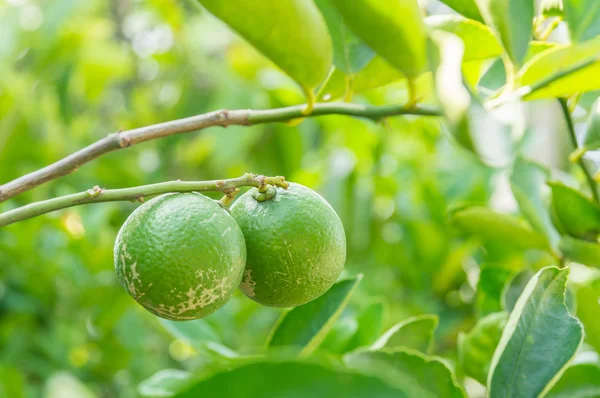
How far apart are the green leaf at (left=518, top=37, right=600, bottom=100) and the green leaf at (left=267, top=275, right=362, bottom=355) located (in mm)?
334

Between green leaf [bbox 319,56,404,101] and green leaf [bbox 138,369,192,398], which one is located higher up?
green leaf [bbox 319,56,404,101]

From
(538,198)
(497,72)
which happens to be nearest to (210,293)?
(497,72)

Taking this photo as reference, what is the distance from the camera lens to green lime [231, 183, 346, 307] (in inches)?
28.0

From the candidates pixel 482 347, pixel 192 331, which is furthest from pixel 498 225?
pixel 192 331

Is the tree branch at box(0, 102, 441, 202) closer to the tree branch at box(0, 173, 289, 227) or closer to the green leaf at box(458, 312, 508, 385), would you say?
the tree branch at box(0, 173, 289, 227)

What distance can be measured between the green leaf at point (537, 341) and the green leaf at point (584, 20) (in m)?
0.28

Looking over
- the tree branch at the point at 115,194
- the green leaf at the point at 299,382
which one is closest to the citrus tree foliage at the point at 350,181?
the green leaf at the point at 299,382

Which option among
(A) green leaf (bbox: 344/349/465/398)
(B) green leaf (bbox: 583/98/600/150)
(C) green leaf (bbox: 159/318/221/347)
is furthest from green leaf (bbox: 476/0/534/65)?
(C) green leaf (bbox: 159/318/221/347)

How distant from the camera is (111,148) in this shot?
0.75 metres

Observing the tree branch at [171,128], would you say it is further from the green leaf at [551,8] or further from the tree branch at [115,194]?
the green leaf at [551,8]

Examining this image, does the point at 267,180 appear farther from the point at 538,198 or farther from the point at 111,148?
the point at 538,198

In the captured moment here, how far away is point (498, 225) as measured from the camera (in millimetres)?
1038

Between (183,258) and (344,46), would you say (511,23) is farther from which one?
(183,258)

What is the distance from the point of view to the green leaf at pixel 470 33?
0.73 m
